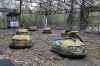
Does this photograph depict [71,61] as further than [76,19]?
No

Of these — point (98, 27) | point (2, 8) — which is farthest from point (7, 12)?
point (98, 27)

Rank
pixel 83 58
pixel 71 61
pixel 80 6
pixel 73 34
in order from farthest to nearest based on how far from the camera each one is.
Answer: pixel 80 6, pixel 73 34, pixel 83 58, pixel 71 61

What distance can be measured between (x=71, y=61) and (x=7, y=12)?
12.0 metres

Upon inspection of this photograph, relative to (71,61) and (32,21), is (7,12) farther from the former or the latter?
(71,61)

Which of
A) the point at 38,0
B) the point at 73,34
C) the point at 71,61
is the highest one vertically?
the point at 38,0

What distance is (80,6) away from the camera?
13758 mm

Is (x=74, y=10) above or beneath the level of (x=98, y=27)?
above

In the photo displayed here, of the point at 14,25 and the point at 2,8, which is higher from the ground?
the point at 2,8

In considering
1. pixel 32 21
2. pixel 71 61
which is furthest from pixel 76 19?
pixel 71 61

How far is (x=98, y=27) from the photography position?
11.1 m

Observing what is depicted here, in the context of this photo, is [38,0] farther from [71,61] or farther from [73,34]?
[71,61]

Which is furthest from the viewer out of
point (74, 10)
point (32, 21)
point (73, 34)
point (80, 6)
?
point (32, 21)

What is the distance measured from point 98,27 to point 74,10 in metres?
4.37

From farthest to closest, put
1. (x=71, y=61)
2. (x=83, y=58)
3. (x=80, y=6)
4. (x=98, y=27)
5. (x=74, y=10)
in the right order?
(x=74, y=10) < (x=80, y=6) < (x=98, y=27) < (x=83, y=58) < (x=71, y=61)
